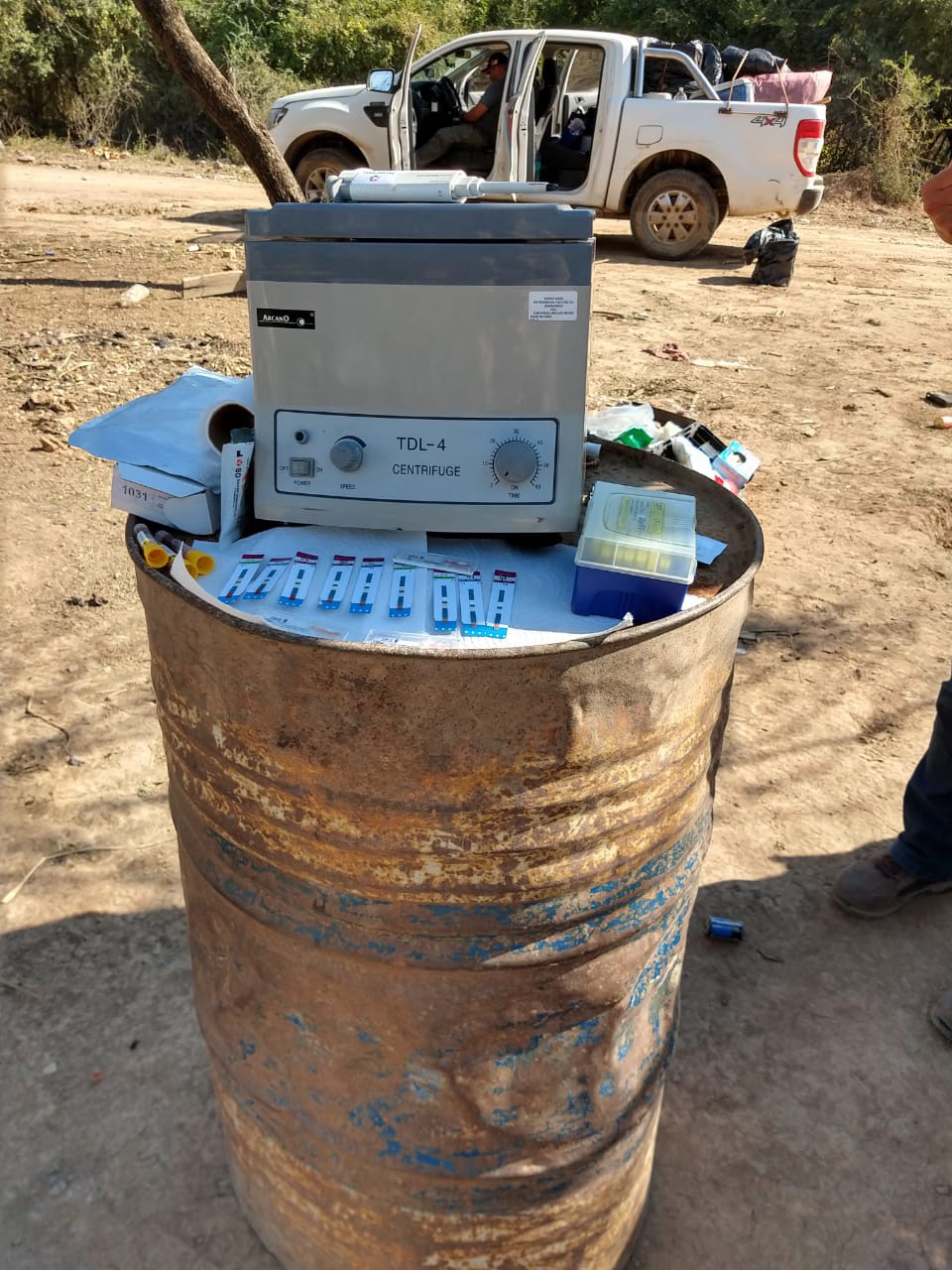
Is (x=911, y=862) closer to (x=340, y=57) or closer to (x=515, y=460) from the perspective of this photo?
(x=515, y=460)

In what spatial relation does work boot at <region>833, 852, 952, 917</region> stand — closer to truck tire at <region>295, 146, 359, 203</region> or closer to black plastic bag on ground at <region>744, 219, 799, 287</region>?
black plastic bag on ground at <region>744, 219, 799, 287</region>

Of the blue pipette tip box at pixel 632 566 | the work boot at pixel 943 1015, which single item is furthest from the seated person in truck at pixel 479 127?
the blue pipette tip box at pixel 632 566

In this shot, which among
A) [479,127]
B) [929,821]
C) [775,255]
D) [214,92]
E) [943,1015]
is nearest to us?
[943,1015]

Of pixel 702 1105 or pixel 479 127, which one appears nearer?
pixel 702 1105

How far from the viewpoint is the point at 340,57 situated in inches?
753

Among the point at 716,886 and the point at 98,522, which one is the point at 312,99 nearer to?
the point at 98,522

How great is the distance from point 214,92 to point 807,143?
→ 5.16 m

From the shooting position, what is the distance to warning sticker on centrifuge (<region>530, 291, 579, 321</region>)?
1.23m

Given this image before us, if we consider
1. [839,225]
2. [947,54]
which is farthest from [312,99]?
[947,54]

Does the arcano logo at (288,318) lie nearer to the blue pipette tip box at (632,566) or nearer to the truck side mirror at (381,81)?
the blue pipette tip box at (632,566)

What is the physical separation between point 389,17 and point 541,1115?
2213cm

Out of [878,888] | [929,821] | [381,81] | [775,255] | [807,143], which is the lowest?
[878,888]

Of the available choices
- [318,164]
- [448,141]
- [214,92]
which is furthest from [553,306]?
[318,164]

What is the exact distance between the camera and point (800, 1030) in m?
2.43
